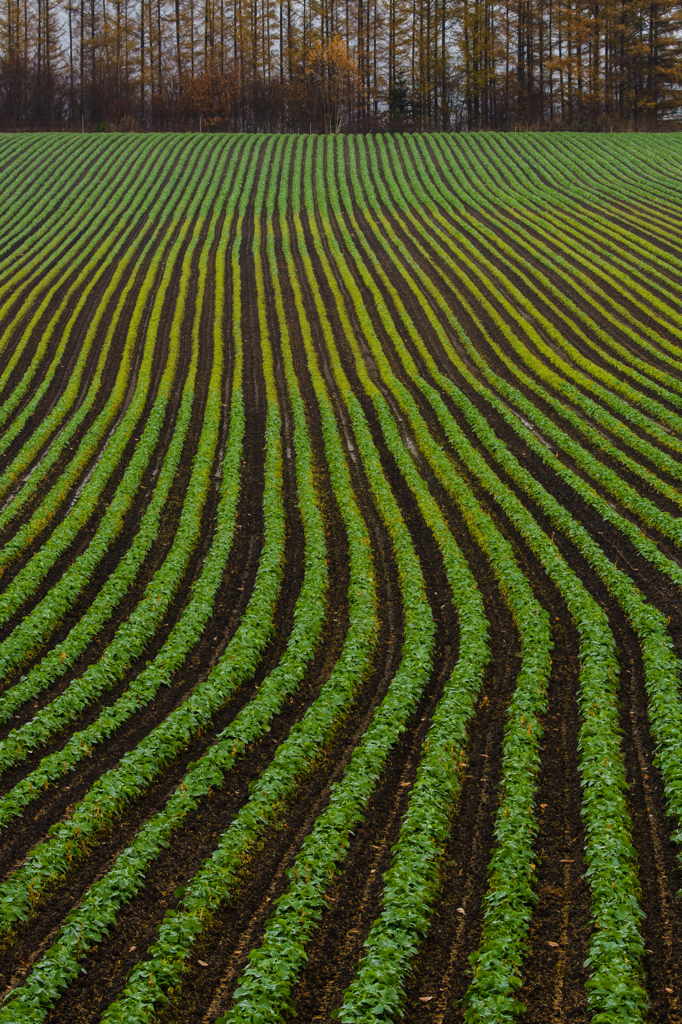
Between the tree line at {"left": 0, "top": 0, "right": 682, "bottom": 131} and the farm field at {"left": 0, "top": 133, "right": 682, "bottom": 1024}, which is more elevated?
the tree line at {"left": 0, "top": 0, "right": 682, "bottom": 131}

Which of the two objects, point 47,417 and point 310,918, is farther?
point 47,417

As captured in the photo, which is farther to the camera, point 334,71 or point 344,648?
point 334,71

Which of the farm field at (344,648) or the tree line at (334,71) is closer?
the farm field at (344,648)

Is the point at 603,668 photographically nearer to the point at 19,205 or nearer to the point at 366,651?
the point at 366,651

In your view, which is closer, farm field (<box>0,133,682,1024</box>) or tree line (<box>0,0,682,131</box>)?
farm field (<box>0,133,682,1024</box>)

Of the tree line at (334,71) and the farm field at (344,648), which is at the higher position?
the tree line at (334,71)

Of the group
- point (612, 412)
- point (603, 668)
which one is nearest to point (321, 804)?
point (603, 668)

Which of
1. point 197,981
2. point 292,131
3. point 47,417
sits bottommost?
point 197,981

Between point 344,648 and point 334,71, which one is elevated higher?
point 334,71
